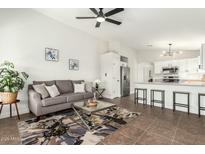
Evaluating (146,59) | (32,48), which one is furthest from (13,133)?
(146,59)

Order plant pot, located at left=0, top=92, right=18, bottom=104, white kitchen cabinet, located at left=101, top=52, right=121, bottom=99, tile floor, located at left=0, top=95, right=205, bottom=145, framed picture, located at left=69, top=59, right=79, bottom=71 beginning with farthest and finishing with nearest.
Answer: white kitchen cabinet, located at left=101, top=52, right=121, bottom=99
framed picture, located at left=69, top=59, right=79, bottom=71
plant pot, located at left=0, top=92, right=18, bottom=104
tile floor, located at left=0, top=95, right=205, bottom=145

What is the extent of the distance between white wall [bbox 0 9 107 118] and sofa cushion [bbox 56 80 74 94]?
334 mm

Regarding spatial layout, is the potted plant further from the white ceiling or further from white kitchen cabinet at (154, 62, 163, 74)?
white kitchen cabinet at (154, 62, 163, 74)

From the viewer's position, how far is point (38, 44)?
13.5 feet

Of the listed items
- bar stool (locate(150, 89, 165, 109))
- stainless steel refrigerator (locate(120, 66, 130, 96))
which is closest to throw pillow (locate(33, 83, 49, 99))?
bar stool (locate(150, 89, 165, 109))

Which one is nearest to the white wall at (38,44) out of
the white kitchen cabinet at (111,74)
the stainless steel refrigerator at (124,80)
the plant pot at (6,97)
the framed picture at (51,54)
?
the framed picture at (51,54)

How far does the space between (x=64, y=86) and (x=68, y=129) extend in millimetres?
2089

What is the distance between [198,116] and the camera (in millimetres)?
3516

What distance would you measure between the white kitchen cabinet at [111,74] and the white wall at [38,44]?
0.96 meters

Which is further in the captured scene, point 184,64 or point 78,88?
point 184,64

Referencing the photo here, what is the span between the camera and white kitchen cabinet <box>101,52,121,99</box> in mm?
6027

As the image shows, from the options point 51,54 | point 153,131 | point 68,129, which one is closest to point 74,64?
point 51,54

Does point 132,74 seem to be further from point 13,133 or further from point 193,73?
point 13,133

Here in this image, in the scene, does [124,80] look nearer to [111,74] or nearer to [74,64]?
[111,74]
